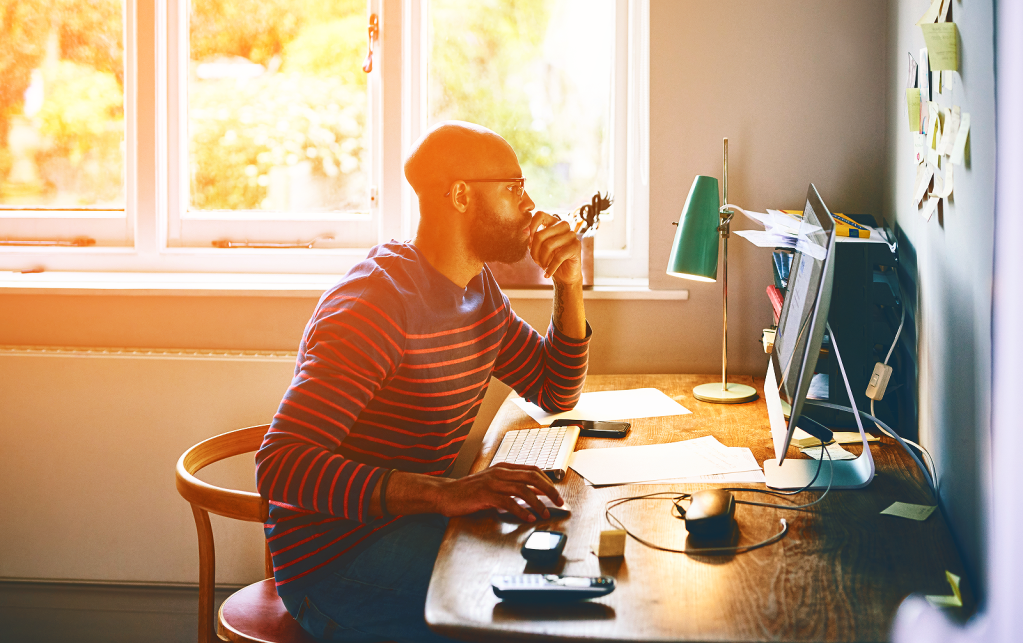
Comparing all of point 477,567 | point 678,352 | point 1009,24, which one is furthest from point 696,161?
point 477,567

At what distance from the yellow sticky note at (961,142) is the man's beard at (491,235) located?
74 cm

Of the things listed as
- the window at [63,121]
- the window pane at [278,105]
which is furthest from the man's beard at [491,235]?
the window at [63,121]

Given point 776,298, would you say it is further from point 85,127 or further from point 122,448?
point 85,127

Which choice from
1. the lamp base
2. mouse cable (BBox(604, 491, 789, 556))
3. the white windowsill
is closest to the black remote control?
mouse cable (BBox(604, 491, 789, 556))

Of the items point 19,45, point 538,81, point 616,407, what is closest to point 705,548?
point 616,407

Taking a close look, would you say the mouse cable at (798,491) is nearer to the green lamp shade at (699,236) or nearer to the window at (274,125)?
the green lamp shade at (699,236)

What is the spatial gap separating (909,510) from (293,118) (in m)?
1.95

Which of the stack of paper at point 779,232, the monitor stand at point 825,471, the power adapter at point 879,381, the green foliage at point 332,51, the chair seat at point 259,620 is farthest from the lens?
the green foliage at point 332,51

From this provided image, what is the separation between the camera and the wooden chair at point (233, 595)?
4.25 ft

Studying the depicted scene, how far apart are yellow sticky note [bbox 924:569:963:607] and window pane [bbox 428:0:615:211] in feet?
5.18

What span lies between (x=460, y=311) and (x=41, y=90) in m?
1.78

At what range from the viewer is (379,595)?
121 cm

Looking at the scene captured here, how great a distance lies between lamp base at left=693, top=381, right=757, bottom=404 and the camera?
5.75 ft

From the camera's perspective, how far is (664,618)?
806mm
